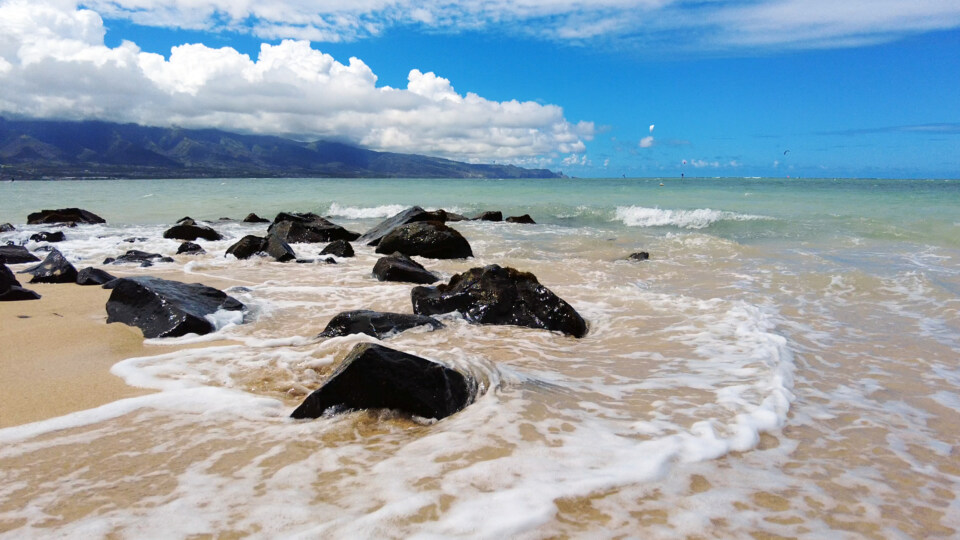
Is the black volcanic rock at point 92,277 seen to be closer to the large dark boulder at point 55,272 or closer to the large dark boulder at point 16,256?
the large dark boulder at point 55,272

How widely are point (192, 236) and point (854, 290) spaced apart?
14597mm

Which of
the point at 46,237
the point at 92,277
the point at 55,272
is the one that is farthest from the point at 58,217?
the point at 92,277

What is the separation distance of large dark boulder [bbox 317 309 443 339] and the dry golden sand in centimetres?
134

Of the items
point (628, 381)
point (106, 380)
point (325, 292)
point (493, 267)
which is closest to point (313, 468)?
point (106, 380)

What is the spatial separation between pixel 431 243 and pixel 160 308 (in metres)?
6.66

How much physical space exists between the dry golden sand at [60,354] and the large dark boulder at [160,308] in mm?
134

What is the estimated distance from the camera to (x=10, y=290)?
20.0 ft

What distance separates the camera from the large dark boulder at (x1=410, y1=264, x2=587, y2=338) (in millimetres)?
5656

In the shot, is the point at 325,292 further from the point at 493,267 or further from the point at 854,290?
the point at 854,290

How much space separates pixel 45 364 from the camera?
4.11 meters

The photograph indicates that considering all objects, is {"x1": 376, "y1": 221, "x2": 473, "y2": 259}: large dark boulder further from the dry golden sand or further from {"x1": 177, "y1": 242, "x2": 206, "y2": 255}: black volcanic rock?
the dry golden sand

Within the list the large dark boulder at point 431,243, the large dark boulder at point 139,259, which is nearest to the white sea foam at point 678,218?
the large dark boulder at point 431,243

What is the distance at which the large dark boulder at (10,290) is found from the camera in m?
6.05

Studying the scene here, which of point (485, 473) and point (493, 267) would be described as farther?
point (493, 267)
